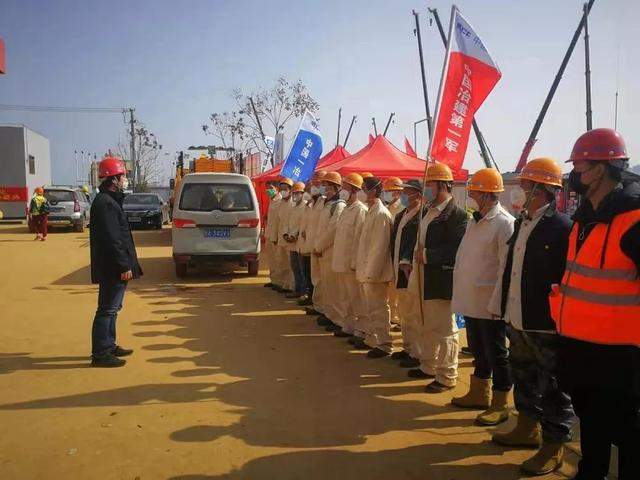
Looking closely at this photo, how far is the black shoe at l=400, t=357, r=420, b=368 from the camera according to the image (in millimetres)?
5785

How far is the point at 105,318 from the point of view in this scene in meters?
5.84

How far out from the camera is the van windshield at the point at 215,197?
36.3ft

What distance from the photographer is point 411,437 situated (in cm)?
410

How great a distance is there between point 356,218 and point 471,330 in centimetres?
252

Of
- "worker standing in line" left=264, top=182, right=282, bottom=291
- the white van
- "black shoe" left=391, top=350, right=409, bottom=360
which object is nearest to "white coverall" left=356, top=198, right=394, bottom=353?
"black shoe" left=391, top=350, right=409, bottom=360

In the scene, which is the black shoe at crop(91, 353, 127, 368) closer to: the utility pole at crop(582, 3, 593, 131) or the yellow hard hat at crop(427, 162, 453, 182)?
the yellow hard hat at crop(427, 162, 453, 182)

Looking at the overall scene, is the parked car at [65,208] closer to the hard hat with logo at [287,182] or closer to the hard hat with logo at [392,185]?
the hard hat with logo at [287,182]

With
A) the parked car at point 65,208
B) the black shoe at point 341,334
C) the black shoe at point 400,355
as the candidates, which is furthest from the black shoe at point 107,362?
the parked car at point 65,208

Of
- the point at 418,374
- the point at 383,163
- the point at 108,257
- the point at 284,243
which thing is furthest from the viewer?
the point at 383,163

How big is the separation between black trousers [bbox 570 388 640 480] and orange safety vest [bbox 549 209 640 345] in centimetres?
29

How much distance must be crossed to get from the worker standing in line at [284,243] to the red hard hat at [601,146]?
719 cm

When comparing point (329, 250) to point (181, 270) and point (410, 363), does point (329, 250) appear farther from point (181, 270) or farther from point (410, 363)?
point (181, 270)

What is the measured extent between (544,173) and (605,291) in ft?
3.89

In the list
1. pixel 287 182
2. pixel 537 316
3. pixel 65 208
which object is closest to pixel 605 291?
pixel 537 316
